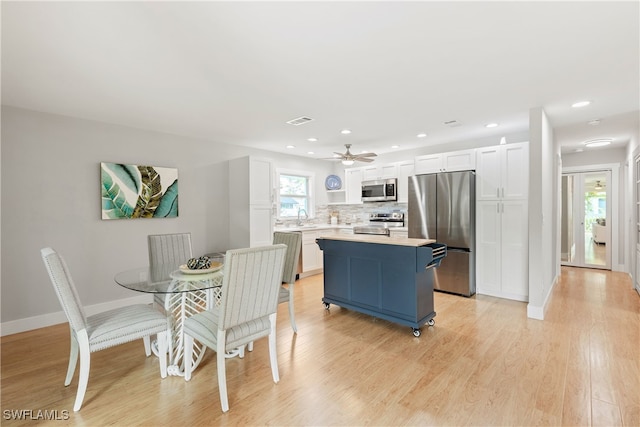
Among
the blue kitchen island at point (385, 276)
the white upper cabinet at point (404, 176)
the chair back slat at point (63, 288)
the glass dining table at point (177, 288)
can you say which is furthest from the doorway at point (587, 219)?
the chair back slat at point (63, 288)

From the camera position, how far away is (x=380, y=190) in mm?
5605

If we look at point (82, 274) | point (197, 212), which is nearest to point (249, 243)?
point (197, 212)

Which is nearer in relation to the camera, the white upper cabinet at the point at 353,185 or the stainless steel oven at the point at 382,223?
the stainless steel oven at the point at 382,223

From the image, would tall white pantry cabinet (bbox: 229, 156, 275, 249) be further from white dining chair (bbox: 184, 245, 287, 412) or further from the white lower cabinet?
the white lower cabinet

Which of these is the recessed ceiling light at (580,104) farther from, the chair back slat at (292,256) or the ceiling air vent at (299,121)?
the chair back slat at (292,256)

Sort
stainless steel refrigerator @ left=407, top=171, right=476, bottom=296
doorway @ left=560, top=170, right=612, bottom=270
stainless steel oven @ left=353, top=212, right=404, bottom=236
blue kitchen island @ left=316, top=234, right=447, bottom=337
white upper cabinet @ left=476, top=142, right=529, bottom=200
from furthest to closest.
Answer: doorway @ left=560, top=170, right=612, bottom=270 < stainless steel oven @ left=353, top=212, right=404, bottom=236 < stainless steel refrigerator @ left=407, top=171, right=476, bottom=296 < white upper cabinet @ left=476, top=142, right=529, bottom=200 < blue kitchen island @ left=316, top=234, right=447, bottom=337

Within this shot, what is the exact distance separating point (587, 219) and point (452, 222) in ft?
12.6

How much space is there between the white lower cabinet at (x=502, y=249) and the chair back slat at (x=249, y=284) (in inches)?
130

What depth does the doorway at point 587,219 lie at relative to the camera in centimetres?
584

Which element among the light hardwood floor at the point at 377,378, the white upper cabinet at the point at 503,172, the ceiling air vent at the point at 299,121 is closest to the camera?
the light hardwood floor at the point at 377,378

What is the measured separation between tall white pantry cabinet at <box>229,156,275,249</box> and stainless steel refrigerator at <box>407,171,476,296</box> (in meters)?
2.39

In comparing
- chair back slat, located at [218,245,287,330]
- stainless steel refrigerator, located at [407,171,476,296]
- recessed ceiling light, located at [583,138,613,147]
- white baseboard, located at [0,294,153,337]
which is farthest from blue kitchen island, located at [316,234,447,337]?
recessed ceiling light, located at [583,138,613,147]

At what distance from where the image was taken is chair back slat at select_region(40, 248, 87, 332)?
1889 mm

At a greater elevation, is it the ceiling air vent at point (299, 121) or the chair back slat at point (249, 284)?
the ceiling air vent at point (299, 121)
